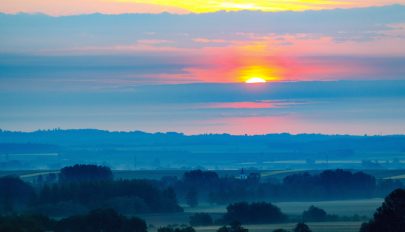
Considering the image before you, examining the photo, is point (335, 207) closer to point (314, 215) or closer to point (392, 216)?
point (314, 215)

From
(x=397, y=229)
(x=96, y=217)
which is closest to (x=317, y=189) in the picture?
(x=96, y=217)

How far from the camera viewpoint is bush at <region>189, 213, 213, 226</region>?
8432 centimetres

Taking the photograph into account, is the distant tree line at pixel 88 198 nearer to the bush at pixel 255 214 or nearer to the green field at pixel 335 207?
the green field at pixel 335 207

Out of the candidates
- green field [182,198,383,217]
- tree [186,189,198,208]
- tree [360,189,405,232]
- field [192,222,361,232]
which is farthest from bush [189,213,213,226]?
tree [360,189,405,232]

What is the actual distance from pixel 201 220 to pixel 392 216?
30.4 meters

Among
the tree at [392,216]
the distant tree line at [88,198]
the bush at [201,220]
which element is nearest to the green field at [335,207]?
the distant tree line at [88,198]

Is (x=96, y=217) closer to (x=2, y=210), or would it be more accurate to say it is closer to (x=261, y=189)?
(x=2, y=210)

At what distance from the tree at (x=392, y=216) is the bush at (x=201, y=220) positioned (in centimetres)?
2701

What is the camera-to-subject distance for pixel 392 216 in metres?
56.6

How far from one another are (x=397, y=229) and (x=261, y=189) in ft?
216

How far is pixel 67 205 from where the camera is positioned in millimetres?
97312

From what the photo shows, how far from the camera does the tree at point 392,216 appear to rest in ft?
184

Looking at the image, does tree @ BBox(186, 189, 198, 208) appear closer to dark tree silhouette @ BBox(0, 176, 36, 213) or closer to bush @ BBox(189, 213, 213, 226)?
dark tree silhouette @ BBox(0, 176, 36, 213)

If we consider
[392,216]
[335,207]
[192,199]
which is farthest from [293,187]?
[392,216]
